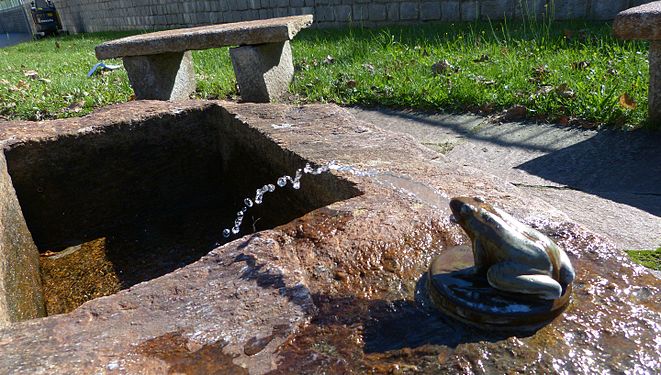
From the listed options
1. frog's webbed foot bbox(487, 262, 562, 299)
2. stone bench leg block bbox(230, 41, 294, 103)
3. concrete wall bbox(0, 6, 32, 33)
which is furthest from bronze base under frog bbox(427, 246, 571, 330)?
concrete wall bbox(0, 6, 32, 33)

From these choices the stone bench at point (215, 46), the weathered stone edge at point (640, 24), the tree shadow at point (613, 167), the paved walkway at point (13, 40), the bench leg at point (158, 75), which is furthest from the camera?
the paved walkway at point (13, 40)

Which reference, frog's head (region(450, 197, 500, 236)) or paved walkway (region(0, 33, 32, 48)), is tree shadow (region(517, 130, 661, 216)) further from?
paved walkway (region(0, 33, 32, 48))

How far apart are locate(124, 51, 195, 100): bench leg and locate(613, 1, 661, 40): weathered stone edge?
160 inches

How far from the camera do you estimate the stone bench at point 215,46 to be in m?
5.38

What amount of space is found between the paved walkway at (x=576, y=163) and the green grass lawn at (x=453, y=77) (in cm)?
22

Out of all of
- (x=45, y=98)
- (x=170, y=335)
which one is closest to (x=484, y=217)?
(x=170, y=335)

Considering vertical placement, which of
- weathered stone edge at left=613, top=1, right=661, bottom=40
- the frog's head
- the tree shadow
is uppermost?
weathered stone edge at left=613, top=1, right=661, bottom=40

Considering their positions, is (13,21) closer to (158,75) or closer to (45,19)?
(45,19)

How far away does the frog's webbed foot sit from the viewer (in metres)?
1.17

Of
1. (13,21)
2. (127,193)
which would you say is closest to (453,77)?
(127,193)

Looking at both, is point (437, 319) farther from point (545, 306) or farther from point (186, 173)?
point (186, 173)

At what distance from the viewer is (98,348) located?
1206 mm

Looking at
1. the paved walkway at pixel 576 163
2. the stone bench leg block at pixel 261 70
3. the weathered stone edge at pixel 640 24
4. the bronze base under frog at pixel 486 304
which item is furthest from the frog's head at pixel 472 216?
the stone bench leg block at pixel 261 70

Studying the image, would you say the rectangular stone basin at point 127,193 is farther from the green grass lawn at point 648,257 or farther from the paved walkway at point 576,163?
the paved walkway at point 576,163
